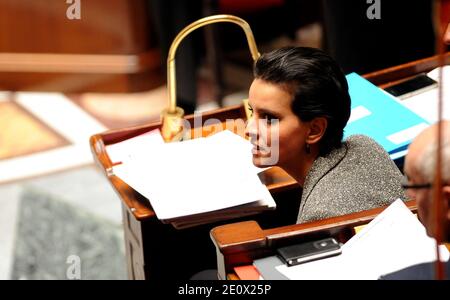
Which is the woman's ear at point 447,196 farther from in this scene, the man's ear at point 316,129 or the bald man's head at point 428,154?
the man's ear at point 316,129

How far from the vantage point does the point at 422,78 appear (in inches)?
140

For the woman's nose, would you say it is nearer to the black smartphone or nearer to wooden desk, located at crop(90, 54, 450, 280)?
wooden desk, located at crop(90, 54, 450, 280)

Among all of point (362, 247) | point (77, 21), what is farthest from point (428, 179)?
point (77, 21)

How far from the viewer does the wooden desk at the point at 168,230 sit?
10.1 ft

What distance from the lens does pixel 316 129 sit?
8.98ft

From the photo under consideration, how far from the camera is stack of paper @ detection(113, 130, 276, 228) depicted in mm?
2848

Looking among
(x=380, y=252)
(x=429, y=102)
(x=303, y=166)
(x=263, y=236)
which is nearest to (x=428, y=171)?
(x=380, y=252)

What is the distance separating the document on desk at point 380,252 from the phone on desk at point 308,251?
14mm

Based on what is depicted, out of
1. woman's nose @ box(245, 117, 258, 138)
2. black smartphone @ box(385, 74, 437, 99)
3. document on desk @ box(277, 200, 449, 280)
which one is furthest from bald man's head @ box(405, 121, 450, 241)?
black smartphone @ box(385, 74, 437, 99)

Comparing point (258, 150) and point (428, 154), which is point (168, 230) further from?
point (428, 154)

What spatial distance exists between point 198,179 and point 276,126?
1.26 feet

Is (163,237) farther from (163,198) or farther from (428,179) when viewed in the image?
(428,179)

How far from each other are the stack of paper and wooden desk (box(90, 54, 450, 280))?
68 mm
